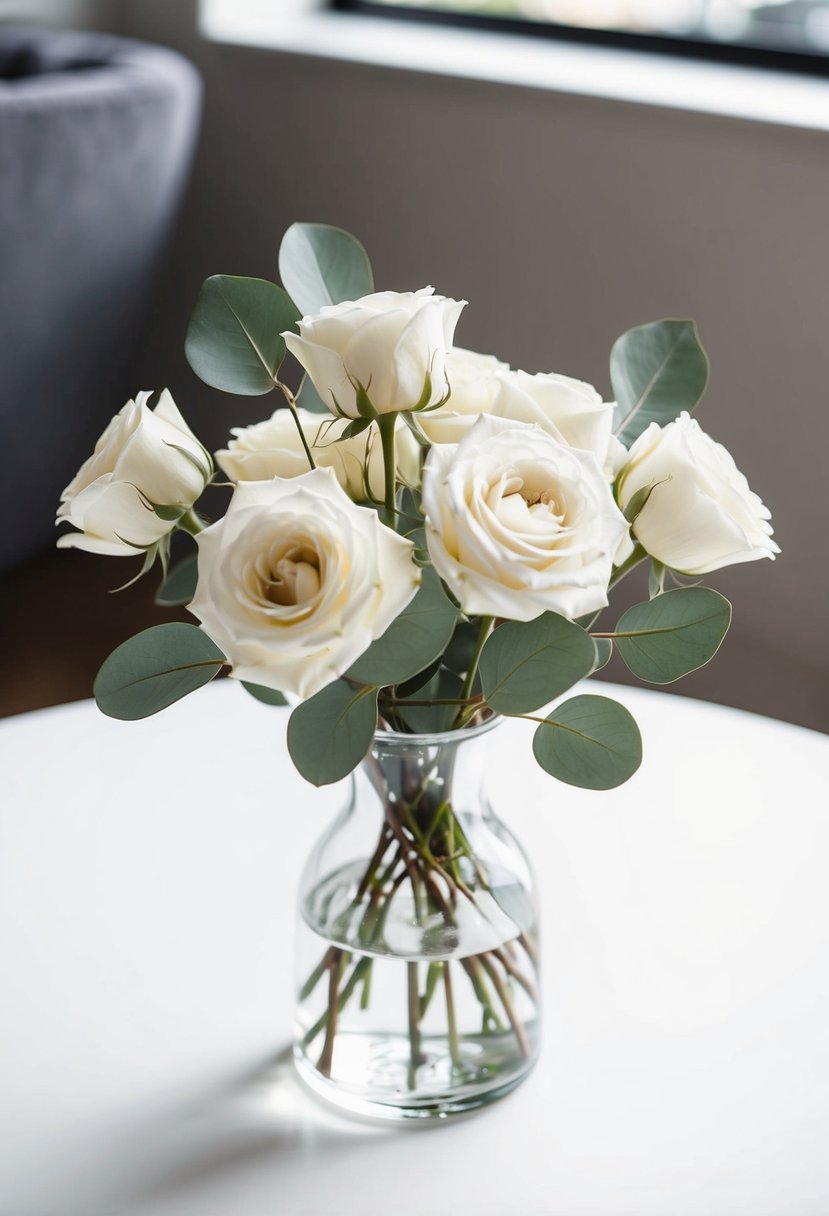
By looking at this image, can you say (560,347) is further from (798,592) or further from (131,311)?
(131,311)

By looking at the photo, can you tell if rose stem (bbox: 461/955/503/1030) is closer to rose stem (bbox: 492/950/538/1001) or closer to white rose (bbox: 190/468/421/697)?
rose stem (bbox: 492/950/538/1001)

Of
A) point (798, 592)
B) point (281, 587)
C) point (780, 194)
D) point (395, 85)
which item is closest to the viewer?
point (281, 587)

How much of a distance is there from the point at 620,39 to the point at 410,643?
197cm

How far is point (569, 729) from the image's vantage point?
0.54m

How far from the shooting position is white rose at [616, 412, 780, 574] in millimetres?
507

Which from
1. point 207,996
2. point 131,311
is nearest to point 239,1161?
point 207,996

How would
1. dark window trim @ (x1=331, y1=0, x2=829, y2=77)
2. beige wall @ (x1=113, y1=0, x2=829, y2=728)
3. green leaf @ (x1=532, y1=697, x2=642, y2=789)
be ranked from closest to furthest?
green leaf @ (x1=532, y1=697, x2=642, y2=789), beige wall @ (x1=113, y1=0, x2=829, y2=728), dark window trim @ (x1=331, y1=0, x2=829, y2=77)

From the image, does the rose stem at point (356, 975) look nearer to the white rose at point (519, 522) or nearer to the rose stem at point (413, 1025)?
the rose stem at point (413, 1025)

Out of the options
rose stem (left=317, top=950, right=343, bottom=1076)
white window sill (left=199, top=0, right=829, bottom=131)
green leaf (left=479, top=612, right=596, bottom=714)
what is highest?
white window sill (left=199, top=0, right=829, bottom=131)

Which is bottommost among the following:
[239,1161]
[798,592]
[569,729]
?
[798,592]

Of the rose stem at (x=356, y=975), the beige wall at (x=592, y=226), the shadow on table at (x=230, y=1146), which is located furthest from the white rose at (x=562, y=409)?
the beige wall at (x=592, y=226)

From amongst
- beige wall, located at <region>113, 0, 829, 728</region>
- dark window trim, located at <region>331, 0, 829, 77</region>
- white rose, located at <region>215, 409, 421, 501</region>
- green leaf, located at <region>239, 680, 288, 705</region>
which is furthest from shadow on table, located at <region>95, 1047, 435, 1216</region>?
dark window trim, located at <region>331, 0, 829, 77</region>

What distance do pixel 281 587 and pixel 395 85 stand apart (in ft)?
6.11

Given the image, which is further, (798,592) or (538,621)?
(798,592)
